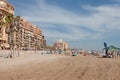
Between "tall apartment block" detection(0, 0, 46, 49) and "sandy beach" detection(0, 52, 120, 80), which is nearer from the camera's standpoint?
"sandy beach" detection(0, 52, 120, 80)

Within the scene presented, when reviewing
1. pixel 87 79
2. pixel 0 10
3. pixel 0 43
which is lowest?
pixel 87 79

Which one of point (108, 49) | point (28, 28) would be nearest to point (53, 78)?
point (108, 49)

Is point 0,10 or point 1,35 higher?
point 0,10

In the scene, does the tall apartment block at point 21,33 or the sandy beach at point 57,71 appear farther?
the tall apartment block at point 21,33

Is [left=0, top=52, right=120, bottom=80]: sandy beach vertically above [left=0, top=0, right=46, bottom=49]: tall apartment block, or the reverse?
[left=0, top=0, right=46, bottom=49]: tall apartment block

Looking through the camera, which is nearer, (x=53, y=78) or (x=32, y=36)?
(x=53, y=78)

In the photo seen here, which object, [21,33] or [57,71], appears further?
[21,33]

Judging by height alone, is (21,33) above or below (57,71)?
above

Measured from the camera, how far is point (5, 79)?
1095 cm

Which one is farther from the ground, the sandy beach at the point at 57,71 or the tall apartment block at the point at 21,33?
the tall apartment block at the point at 21,33

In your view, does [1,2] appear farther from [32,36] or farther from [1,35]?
[32,36]

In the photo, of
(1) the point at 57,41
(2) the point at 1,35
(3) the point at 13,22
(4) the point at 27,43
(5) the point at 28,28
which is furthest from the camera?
(1) the point at 57,41

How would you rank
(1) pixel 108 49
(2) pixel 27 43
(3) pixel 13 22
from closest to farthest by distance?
(3) pixel 13 22, (1) pixel 108 49, (2) pixel 27 43

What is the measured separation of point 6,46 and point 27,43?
39.9 m
